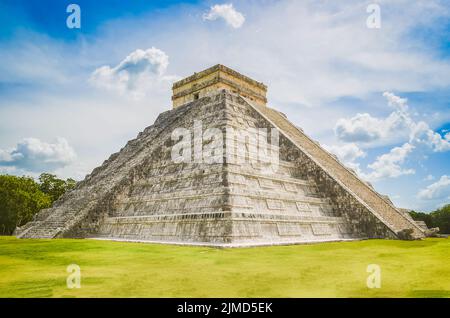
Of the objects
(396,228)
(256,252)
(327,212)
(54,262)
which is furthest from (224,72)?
(54,262)

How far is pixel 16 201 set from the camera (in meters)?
27.8

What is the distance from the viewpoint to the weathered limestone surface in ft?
37.2

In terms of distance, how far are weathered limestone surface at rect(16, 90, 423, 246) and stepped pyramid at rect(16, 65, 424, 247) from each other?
42 millimetres

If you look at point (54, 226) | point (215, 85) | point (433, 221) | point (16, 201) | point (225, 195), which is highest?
point (215, 85)

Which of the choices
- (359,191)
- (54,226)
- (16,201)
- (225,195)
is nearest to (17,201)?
(16,201)

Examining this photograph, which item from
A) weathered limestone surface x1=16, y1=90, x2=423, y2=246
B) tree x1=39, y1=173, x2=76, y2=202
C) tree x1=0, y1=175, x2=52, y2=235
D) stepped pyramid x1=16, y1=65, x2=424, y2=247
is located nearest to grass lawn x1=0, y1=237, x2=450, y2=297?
weathered limestone surface x1=16, y1=90, x2=423, y2=246

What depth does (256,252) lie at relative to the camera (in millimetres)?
8844

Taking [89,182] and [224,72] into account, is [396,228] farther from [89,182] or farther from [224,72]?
[89,182]

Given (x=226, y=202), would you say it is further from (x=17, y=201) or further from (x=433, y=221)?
(x=433, y=221)

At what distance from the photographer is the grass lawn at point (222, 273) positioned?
15.8 ft

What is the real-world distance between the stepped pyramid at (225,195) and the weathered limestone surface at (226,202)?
0.04m

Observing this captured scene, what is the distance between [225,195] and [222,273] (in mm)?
5346
